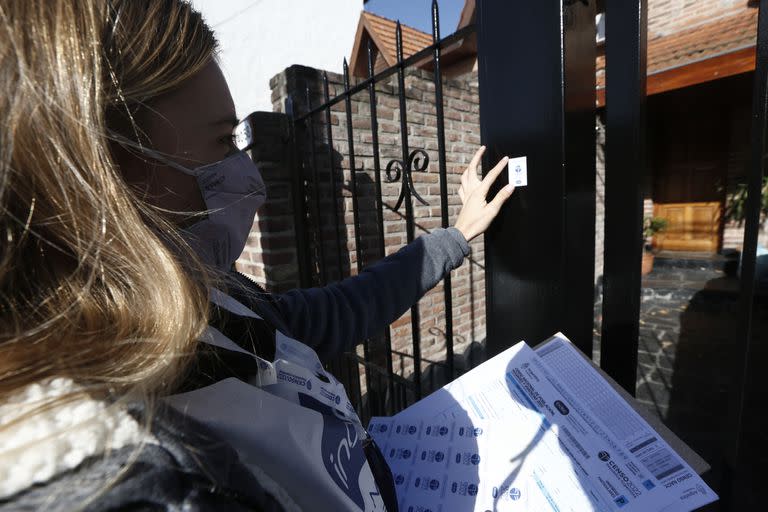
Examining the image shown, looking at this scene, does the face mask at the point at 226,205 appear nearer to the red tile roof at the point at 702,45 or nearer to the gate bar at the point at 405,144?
the gate bar at the point at 405,144

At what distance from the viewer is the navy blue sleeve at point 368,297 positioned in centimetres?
116

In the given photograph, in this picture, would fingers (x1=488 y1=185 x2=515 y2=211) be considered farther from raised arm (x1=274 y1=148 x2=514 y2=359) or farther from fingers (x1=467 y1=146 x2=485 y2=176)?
fingers (x1=467 y1=146 x2=485 y2=176)

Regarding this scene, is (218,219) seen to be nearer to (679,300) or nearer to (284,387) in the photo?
(284,387)

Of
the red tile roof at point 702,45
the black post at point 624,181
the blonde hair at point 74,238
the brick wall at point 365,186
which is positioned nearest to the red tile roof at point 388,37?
the red tile roof at point 702,45

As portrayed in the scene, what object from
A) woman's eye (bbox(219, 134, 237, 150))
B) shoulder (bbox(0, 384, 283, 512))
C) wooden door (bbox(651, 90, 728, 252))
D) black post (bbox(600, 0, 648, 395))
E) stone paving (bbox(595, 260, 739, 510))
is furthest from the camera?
wooden door (bbox(651, 90, 728, 252))

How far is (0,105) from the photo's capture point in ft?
1.34

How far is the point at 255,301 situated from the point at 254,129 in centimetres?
142

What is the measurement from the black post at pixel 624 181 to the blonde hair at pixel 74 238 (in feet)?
2.76

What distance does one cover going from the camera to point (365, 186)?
8.55 feet

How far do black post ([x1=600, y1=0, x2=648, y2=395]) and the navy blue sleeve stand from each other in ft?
1.43

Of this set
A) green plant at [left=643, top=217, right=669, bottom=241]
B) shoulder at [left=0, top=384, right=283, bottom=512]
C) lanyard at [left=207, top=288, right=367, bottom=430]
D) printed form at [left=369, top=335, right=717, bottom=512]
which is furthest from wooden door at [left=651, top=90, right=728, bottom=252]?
shoulder at [left=0, top=384, right=283, bottom=512]

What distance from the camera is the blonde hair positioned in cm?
41

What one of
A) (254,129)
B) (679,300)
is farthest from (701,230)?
(254,129)

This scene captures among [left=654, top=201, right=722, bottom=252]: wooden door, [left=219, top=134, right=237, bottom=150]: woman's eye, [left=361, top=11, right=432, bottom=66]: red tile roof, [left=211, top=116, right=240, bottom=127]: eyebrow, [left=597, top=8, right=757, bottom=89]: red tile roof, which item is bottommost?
[left=654, top=201, right=722, bottom=252]: wooden door
